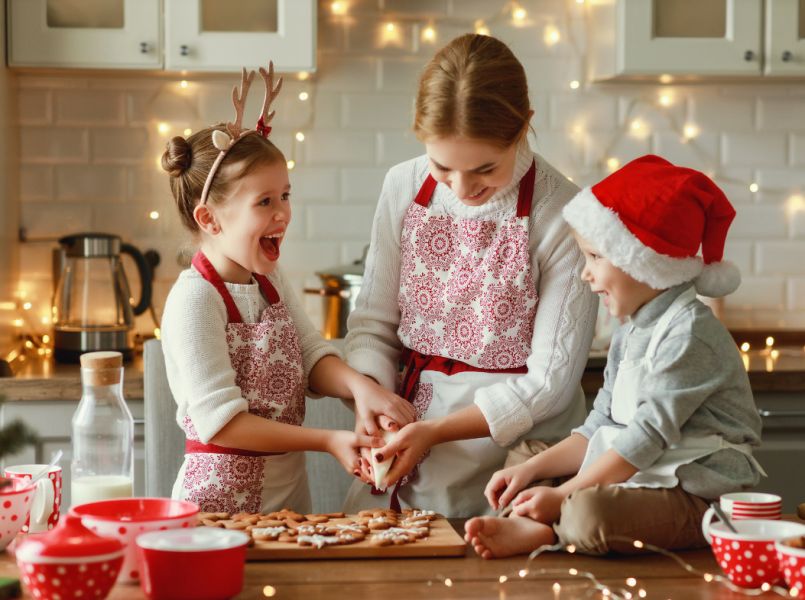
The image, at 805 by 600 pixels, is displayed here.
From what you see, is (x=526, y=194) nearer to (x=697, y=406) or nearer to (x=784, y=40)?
(x=697, y=406)

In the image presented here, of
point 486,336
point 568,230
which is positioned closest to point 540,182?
point 568,230

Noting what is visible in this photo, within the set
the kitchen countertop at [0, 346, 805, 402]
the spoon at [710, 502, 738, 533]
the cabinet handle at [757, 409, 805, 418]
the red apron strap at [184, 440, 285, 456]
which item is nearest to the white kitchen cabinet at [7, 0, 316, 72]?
the kitchen countertop at [0, 346, 805, 402]

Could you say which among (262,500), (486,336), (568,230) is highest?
(568,230)

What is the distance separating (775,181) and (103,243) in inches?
80.4

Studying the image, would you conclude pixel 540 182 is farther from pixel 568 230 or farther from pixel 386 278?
pixel 386 278

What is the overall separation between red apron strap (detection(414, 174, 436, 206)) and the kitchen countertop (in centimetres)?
90

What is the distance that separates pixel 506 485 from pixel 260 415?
1.53 ft

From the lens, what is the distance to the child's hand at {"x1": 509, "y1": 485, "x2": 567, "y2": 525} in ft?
4.89

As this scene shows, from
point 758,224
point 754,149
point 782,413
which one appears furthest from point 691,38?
point 782,413

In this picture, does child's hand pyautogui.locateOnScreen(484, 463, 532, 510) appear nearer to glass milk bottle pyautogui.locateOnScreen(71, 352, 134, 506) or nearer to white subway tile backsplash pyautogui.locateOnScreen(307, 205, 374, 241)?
glass milk bottle pyautogui.locateOnScreen(71, 352, 134, 506)

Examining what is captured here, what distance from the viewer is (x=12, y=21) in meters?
2.91

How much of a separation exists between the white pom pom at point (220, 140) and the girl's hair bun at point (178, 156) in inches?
3.8

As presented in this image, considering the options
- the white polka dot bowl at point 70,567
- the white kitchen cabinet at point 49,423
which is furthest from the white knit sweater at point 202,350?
the white kitchen cabinet at point 49,423

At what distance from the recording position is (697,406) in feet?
4.95
